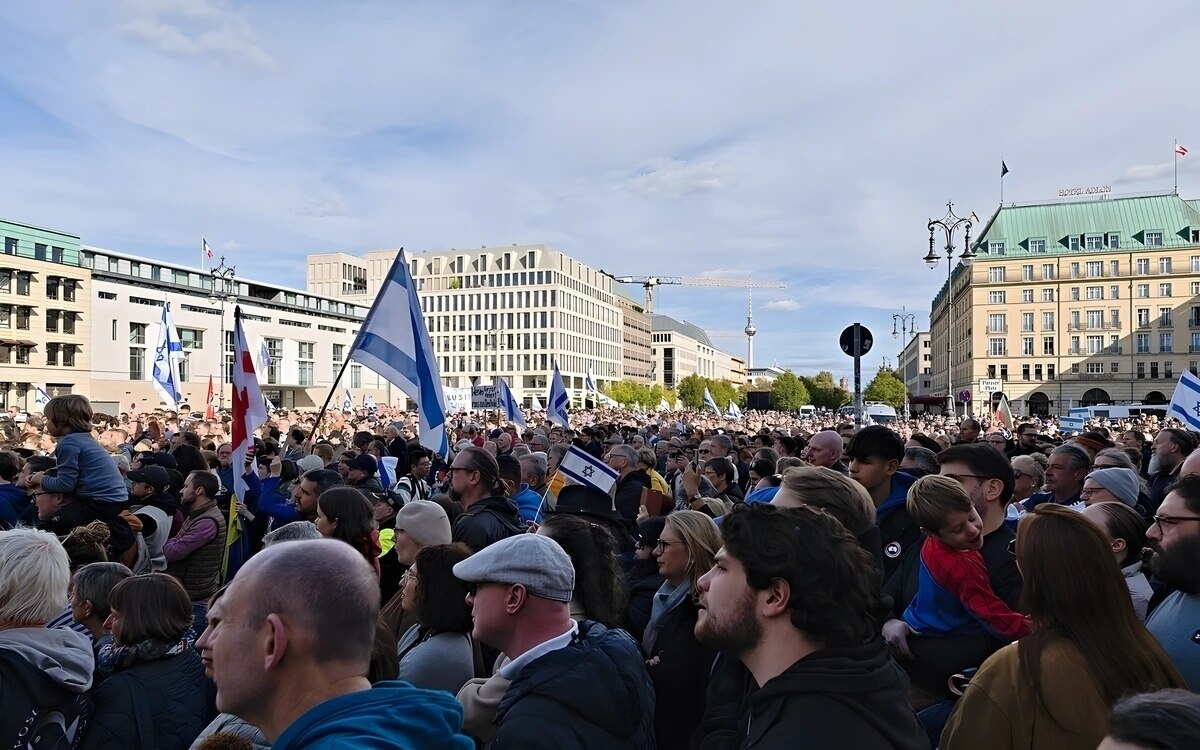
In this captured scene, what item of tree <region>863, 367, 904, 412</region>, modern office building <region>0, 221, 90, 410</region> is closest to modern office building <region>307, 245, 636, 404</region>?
tree <region>863, 367, 904, 412</region>

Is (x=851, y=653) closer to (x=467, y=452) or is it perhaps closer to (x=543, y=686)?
(x=543, y=686)

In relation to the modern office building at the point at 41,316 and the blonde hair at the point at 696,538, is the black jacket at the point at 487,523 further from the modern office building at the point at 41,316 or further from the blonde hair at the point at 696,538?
the modern office building at the point at 41,316

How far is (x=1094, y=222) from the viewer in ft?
286

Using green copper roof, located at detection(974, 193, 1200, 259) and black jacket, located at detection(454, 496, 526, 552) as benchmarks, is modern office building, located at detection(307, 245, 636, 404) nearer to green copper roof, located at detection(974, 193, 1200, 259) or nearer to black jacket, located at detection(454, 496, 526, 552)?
green copper roof, located at detection(974, 193, 1200, 259)

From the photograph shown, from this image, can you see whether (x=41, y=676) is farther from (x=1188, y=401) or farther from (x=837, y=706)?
(x=1188, y=401)

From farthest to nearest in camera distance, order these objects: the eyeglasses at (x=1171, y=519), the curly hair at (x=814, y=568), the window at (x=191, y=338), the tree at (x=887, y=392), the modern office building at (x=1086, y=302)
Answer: the tree at (x=887, y=392), the modern office building at (x=1086, y=302), the window at (x=191, y=338), the eyeglasses at (x=1171, y=519), the curly hair at (x=814, y=568)

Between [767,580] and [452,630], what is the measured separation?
1.73 meters

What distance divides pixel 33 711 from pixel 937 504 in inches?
143

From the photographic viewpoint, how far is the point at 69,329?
211ft

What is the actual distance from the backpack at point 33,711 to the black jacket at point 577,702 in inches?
65.1

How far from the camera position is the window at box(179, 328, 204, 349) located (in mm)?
69125

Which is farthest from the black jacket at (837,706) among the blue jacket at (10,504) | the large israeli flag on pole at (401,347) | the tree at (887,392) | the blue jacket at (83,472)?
the tree at (887,392)

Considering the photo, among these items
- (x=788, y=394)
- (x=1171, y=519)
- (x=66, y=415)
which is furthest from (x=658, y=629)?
(x=788, y=394)

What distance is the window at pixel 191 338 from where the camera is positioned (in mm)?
69125
